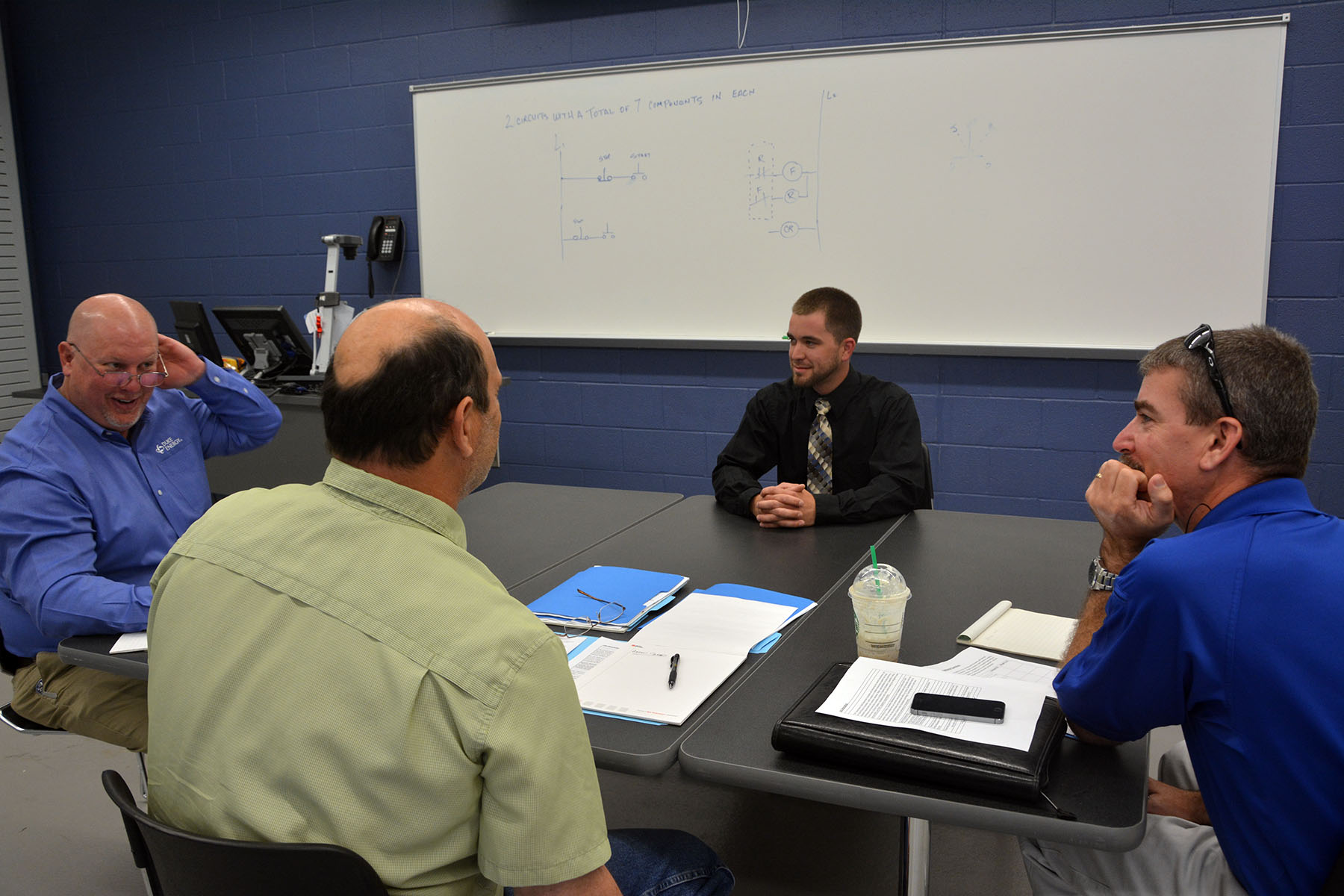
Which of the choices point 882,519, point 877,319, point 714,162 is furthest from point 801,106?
point 882,519

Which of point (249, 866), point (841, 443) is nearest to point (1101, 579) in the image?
point (249, 866)

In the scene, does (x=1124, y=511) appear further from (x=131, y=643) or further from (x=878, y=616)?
(x=131, y=643)

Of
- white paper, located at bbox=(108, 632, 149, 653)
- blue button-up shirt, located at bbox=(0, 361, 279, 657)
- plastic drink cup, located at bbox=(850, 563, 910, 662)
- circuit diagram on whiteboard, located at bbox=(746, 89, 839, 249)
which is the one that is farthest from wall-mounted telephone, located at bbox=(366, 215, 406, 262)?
plastic drink cup, located at bbox=(850, 563, 910, 662)

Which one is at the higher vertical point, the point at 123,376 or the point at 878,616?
the point at 123,376

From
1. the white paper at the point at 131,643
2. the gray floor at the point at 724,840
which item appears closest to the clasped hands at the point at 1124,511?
the gray floor at the point at 724,840

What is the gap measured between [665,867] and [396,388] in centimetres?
76

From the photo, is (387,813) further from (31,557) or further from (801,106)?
(801,106)

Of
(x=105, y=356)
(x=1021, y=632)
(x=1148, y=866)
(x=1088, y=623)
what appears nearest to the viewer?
(x=1148, y=866)

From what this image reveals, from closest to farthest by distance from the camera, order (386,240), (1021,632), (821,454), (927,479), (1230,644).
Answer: (1230,644)
(1021,632)
(927,479)
(821,454)
(386,240)

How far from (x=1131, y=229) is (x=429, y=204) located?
299cm

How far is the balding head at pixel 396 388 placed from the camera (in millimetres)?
1011

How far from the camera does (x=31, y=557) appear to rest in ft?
5.82

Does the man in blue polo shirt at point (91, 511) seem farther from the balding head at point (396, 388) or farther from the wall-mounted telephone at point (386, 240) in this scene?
the wall-mounted telephone at point (386, 240)

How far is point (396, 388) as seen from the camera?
1009 mm
